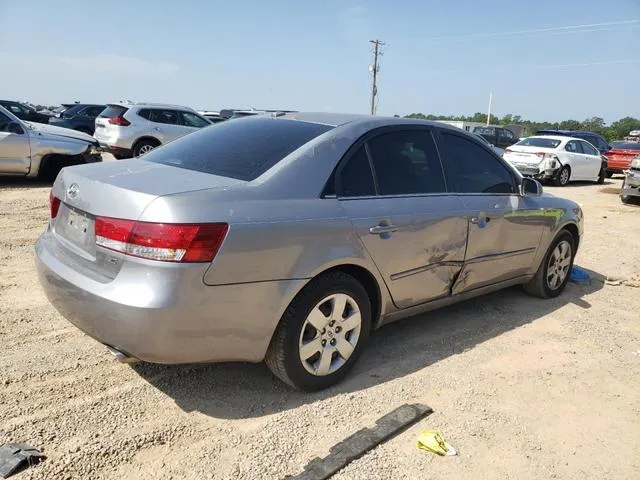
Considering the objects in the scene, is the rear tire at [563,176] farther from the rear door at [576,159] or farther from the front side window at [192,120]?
the front side window at [192,120]

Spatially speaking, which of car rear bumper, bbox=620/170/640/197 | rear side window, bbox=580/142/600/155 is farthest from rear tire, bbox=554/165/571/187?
car rear bumper, bbox=620/170/640/197

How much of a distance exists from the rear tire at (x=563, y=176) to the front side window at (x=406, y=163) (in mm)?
13703

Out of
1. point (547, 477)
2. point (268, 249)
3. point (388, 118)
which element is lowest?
point (547, 477)

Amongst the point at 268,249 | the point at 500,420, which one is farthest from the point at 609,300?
the point at 268,249

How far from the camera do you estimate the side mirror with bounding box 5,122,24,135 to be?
974 centimetres

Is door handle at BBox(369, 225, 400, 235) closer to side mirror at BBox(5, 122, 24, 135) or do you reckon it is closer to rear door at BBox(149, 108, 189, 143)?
side mirror at BBox(5, 122, 24, 135)

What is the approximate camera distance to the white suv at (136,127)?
44.1ft

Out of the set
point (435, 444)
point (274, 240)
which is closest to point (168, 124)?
point (274, 240)

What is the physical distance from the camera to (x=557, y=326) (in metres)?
4.55

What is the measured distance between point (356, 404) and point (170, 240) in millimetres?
1414

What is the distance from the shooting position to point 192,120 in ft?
49.2

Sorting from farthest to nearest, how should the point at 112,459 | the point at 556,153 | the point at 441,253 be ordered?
1. the point at 556,153
2. the point at 441,253
3. the point at 112,459

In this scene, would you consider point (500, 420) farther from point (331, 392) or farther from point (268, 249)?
point (268, 249)

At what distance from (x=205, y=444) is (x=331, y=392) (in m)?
0.84
